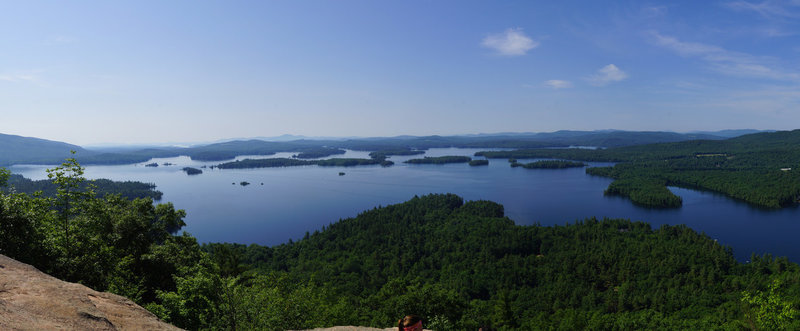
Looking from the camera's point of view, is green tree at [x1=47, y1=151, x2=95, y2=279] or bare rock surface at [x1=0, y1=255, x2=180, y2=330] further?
green tree at [x1=47, y1=151, x2=95, y2=279]

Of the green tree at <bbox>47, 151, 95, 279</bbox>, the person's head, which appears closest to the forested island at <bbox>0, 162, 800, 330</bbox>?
the green tree at <bbox>47, 151, 95, 279</bbox>

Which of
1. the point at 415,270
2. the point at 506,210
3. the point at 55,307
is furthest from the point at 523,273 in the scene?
the point at 55,307

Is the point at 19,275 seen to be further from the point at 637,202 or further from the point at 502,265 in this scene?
the point at 637,202

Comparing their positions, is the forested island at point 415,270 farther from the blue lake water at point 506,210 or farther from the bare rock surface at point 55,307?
the blue lake water at point 506,210

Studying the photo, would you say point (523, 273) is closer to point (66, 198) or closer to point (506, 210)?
point (506, 210)

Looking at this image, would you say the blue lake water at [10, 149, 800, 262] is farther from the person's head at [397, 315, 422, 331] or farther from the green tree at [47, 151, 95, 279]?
the person's head at [397, 315, 422, 331]

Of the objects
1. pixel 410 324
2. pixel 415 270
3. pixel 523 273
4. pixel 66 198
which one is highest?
pixel 66 198

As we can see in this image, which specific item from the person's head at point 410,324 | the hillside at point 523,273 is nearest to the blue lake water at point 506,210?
the hillside at point 523,273
